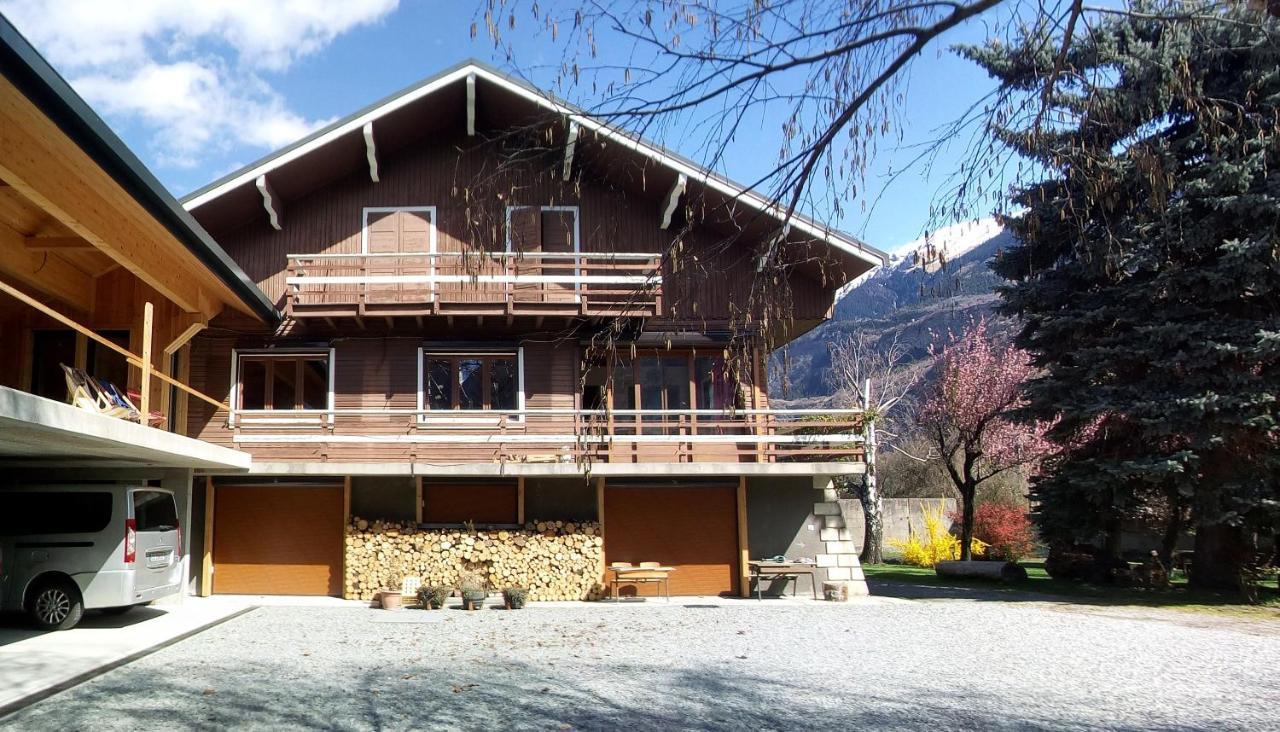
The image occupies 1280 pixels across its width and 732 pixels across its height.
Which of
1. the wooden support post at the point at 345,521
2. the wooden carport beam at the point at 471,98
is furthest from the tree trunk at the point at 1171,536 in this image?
the wooden support post at the point at 345,521

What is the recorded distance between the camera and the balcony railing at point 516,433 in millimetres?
17109

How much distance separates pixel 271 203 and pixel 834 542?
12.8 metres

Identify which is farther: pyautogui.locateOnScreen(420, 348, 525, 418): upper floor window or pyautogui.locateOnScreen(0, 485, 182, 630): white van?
pyautogui.locateOnScreen(420, 348, 525, 418): upper floor window

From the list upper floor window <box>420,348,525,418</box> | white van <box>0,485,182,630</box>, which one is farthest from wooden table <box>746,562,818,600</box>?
white van <box>0,485,182,630</box>

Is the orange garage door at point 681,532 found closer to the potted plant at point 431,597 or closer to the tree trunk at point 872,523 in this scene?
the potted plant at point 431,597

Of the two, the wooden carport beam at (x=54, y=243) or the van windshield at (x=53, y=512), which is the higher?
the wooden carport beam at (x=54, y=243)

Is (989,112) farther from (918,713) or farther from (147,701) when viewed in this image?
(147,701)

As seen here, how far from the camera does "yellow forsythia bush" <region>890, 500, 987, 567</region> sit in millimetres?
27719

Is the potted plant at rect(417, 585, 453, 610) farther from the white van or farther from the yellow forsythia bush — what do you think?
the yellow forsythia bush

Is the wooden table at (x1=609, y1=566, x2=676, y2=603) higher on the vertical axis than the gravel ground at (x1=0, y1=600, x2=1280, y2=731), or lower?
higher

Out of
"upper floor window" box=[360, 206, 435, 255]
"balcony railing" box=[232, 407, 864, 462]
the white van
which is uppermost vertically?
"upper floor window" box=[360, 206, 435, 255]

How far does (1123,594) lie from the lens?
58.2ft

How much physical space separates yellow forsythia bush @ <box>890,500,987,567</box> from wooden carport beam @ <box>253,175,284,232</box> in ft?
65.4

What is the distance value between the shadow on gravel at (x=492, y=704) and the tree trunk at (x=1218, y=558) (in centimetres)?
1232
